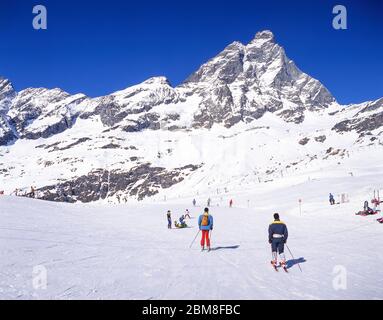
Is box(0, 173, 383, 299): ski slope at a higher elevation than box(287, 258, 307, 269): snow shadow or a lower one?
higher

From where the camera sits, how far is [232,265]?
46.4 ft

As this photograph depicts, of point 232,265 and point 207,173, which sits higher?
point 207,173

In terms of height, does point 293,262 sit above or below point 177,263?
below

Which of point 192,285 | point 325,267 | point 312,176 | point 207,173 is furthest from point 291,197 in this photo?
point 207,173

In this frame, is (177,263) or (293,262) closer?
(177,263)

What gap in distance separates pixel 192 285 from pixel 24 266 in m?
5.39

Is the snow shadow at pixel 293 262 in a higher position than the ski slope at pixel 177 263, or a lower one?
lower

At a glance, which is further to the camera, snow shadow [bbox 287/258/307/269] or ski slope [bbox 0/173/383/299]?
snow shadow [bbox 287/258/307/269]

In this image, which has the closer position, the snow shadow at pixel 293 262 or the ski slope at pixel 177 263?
the ski slope at pixel 177 263
